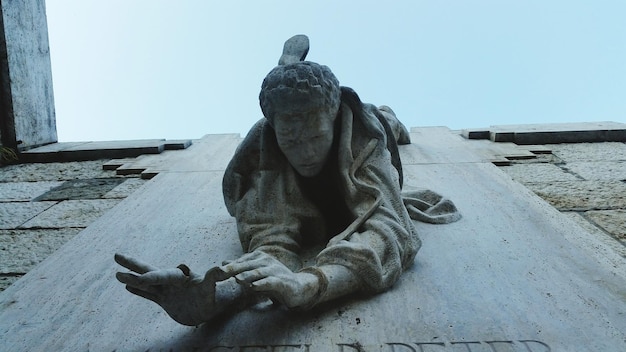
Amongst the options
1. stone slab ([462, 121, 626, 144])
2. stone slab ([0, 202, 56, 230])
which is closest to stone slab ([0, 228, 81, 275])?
stone slab ([0, 202, 56, 230])

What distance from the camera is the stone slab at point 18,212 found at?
11.1 feet

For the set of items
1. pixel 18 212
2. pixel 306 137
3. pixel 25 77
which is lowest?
pixel 18 212

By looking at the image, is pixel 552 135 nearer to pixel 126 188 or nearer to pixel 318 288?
pixel 126 188

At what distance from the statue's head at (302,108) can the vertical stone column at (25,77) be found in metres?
3.51

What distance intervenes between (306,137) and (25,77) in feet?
12.5

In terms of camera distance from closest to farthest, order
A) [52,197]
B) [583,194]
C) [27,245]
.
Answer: [27,245], [583,194], [52,197]

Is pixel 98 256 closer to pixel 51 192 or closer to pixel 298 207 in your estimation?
pixel 298 207

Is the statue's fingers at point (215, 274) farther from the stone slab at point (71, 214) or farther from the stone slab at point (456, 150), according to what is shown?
the stone slab at point (456, 150)

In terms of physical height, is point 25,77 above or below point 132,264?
above

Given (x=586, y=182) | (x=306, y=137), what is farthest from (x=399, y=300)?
(x=586, y=182)

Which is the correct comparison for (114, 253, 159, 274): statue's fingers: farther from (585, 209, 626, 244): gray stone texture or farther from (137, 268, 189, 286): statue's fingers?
(585, 209, 626, 244): gray stone texture

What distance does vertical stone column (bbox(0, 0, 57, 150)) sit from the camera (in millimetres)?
4828

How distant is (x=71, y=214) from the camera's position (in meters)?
3.47

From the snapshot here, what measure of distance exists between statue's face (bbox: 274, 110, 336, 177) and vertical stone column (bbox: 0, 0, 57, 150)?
3532 millimetres
